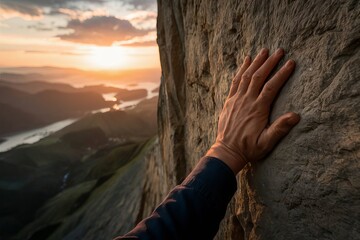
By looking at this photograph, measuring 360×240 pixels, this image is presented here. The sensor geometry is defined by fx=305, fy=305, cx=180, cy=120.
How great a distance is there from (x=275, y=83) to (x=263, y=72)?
22 centimetres

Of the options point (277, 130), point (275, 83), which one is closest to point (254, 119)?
point (277, 130)

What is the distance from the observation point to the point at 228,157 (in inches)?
152

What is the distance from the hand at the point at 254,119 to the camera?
351 centimetres

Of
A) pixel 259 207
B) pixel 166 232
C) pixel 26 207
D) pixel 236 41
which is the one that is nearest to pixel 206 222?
pixel 166 232

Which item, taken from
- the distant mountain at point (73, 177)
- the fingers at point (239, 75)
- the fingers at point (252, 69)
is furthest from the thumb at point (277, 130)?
the distant mountain at point (73, 177)

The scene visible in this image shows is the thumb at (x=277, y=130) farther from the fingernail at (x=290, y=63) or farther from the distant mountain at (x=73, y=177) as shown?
the distant mountain at (x=73, y=177)

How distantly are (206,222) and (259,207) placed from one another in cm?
92

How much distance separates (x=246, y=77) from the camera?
12.7ft

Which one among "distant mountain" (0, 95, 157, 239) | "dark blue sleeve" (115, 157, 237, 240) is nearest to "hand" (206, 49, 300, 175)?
"dark blue sleeve" (115, 157, 237, 240)

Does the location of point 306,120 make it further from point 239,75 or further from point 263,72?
point 239,75

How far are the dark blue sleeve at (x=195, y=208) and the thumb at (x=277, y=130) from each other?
1.87 feet

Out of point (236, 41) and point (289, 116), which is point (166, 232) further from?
point (236, 41)

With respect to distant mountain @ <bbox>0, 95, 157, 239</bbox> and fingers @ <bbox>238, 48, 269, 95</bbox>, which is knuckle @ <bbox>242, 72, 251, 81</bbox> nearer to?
fingers @ <bbox>238, 48, 269, 95</bbox>

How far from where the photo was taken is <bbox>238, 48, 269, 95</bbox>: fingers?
382 centimetres
